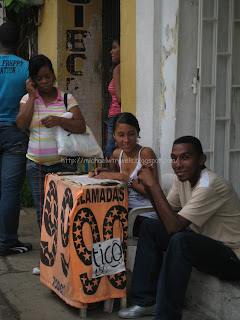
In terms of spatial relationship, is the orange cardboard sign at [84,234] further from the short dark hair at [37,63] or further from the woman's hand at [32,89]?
the short dark hair at [37,63]

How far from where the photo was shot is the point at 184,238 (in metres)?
3.48

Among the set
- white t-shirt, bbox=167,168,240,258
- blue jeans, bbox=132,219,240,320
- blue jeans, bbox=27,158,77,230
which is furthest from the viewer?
blue jeans, bbox=27,158,77,230

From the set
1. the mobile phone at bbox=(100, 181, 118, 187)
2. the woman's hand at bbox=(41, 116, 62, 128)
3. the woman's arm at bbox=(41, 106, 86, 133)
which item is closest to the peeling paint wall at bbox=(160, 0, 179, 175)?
the woman's arm at bbox=(41, 106, 86, 133)

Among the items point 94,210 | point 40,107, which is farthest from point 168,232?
point 40,107

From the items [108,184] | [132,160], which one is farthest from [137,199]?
[108,184]

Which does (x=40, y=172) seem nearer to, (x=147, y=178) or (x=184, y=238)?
(x=147, y=178)

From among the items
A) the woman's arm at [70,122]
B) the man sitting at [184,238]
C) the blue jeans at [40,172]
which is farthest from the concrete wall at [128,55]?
the man sitting at [184,238]

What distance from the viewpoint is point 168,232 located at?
11.9 ft

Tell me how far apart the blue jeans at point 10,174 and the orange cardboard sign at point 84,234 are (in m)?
1.21

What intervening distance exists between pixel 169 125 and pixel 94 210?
58.0 inches

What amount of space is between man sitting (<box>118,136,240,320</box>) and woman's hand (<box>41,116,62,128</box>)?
43.4 inches

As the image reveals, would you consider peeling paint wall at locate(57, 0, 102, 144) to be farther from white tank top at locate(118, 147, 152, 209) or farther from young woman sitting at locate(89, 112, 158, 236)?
white tank top at locate(118, 147, 152, 209)

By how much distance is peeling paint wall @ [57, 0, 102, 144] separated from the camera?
7660 millimetres

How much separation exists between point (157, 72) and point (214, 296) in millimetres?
2208
